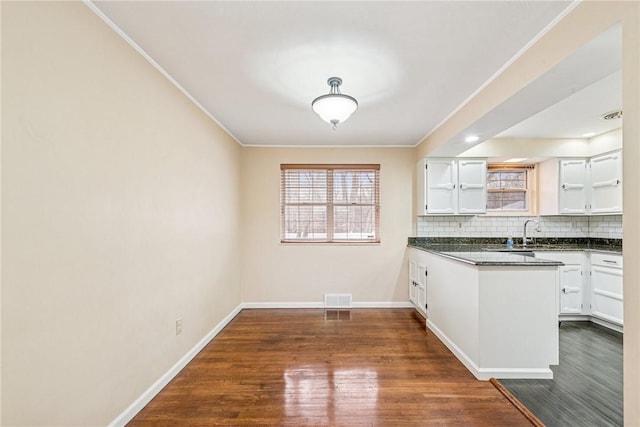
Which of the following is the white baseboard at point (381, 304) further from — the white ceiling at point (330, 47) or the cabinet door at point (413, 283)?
the white ceiling at point (330, 47)

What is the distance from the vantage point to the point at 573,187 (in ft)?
13.3

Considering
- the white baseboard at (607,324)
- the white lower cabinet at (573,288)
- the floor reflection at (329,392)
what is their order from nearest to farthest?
the floor reflection at (329,392) → the white baseboard at (607,324) → the white lower cabinet at (573,288)

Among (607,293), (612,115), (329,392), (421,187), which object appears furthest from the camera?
(421,187)

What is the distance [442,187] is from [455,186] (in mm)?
197

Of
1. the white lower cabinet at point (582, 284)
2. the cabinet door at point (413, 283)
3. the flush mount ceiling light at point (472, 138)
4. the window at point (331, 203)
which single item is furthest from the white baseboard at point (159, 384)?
the white lower cabinet at point (582, 284)

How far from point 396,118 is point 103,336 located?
129 inches

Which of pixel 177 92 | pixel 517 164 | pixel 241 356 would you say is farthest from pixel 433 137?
pixel 241 356

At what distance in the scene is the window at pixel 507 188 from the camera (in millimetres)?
4516

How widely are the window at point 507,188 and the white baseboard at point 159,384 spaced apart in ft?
14.5

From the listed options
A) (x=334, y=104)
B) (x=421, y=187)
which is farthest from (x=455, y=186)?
(x=334, y=104)

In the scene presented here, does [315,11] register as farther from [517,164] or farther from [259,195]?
[517,164]

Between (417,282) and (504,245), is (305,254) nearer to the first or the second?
(417,282)

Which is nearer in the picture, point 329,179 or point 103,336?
point 103,336

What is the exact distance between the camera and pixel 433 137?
3.80m
